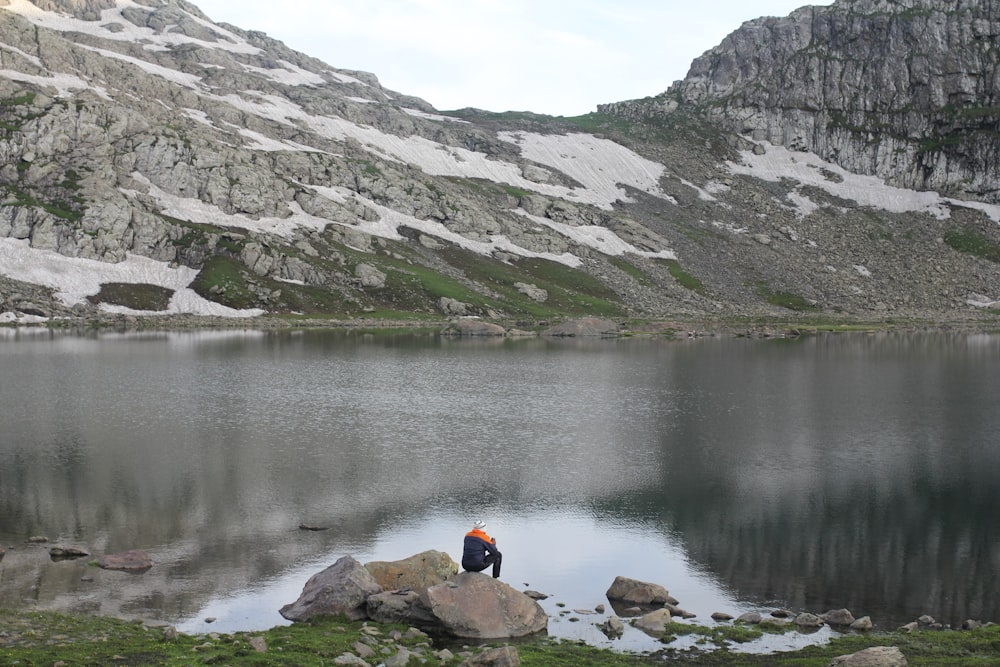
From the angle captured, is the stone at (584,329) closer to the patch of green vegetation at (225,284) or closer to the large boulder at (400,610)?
the patch of green vegetation at (225,284)

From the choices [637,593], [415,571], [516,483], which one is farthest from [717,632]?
[516,483]

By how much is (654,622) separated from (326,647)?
31.6ft

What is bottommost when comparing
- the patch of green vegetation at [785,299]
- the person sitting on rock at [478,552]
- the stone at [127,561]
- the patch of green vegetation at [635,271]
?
the stone at [127,561]

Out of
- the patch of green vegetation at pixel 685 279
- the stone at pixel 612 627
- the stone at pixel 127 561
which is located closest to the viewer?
the stone at pixel 612 627

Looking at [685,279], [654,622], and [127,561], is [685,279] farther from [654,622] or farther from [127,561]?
[127,561]

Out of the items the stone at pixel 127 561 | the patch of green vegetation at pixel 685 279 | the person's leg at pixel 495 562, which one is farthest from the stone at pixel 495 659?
the patch of green vegetation at pixel 685 279

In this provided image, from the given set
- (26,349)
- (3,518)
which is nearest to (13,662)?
(3,518)

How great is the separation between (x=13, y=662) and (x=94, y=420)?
42.4 m

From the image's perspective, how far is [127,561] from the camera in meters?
29.0

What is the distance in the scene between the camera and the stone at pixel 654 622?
78.4 feet

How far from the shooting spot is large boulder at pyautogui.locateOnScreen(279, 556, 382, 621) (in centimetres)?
2448

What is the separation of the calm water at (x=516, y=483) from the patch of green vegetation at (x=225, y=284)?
66534mm

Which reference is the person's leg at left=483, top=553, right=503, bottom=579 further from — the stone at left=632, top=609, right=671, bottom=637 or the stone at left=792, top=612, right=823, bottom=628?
the stone at left=792, top=612, right=823, bottom=628

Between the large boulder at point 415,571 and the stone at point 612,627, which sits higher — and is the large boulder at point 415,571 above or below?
above
